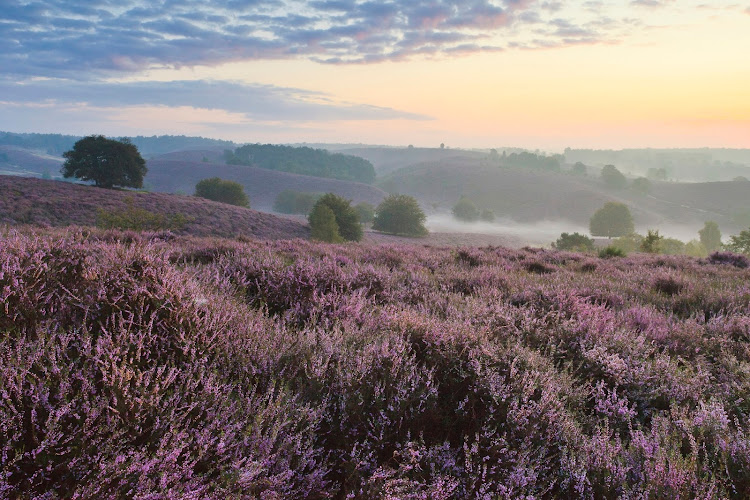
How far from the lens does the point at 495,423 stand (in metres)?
2.34

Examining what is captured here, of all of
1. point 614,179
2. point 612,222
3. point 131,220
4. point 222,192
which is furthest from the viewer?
point 614,179

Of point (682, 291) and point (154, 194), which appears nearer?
point (682, 291)

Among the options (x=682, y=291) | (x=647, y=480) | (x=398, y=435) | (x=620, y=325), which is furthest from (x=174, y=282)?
(x=682, y=291)

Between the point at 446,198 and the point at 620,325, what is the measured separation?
16358cm

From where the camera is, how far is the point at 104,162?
48.4m

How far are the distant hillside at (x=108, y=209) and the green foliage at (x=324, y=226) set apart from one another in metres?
2.27

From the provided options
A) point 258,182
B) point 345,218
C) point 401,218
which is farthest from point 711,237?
point 258,182

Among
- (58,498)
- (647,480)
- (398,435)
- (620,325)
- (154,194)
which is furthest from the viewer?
(154,194)

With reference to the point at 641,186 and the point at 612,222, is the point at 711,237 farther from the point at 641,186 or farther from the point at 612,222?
the point at 641,186

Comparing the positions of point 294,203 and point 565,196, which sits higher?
point 565,196

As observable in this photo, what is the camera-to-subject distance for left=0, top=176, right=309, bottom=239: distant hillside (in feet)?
99.9

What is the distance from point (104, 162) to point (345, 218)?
30.3 meters

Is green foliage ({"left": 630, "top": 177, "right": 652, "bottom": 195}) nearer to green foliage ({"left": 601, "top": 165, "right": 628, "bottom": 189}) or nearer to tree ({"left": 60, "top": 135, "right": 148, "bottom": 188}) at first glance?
green foliage ({"left": 601, "top": 165, "right": 628, "bottom": 189})

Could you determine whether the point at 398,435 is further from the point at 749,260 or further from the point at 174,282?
the point at 749,260
